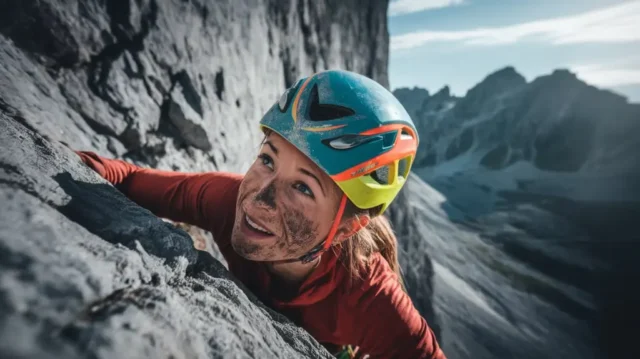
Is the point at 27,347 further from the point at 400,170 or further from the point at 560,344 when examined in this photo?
the point at 560,344

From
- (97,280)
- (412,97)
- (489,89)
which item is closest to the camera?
(97,280)

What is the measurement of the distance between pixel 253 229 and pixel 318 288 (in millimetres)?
754

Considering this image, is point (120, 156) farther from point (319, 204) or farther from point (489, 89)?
point (489, 89)

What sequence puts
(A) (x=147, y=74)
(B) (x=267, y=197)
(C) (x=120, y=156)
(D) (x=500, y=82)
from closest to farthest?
(B) (x=267, y=197), (C) (x=120, y=156), (A) (x=147, y=74), (D) (x=500, y=82)

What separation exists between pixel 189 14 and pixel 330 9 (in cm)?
719

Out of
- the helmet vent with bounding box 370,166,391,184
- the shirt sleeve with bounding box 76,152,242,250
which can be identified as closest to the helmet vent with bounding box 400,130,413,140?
the helmet vent with bounding box 370,166,391,184

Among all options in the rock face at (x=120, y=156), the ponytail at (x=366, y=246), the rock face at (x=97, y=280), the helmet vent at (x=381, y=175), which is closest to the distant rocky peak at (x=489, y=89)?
the rock face at (x=120, y=156)

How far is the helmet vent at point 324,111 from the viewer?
86.0 inches

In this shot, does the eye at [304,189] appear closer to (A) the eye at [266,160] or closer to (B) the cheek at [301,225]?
(B) the cheek at [301,225]

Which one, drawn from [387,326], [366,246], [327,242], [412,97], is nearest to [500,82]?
[412,97]

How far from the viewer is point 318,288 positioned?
2447 mm

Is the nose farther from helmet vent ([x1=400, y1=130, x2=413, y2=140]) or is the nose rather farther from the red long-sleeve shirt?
helmet vent ([x1=400, y1=130, x2=413, y2=140])

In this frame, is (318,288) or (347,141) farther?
(318,288)

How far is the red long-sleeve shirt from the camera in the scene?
2318 mm
